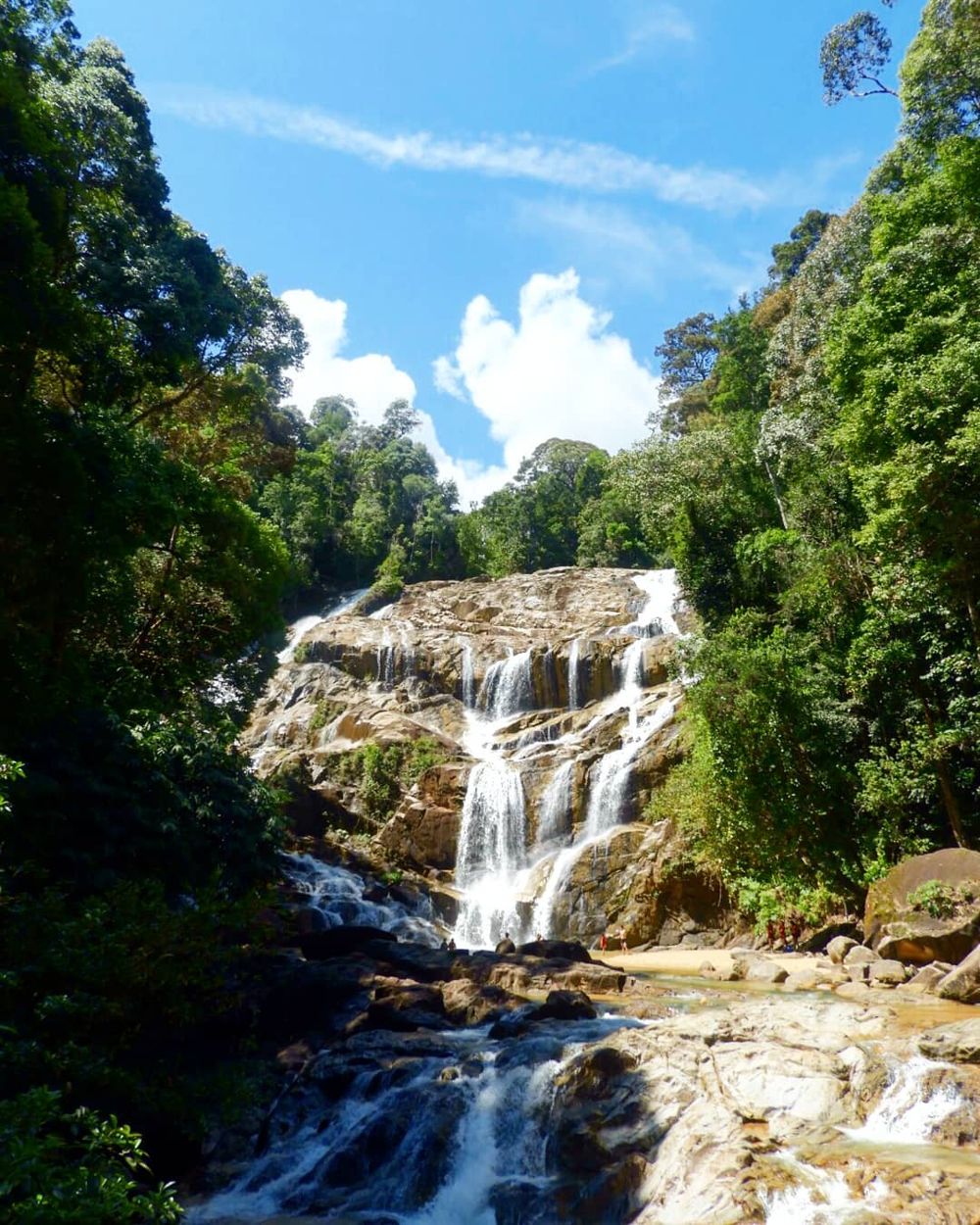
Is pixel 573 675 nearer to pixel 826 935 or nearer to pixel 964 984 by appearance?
pixel 826 935

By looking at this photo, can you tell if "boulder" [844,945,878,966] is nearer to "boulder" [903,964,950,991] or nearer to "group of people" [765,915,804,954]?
"boulder" [903,964,950,991]

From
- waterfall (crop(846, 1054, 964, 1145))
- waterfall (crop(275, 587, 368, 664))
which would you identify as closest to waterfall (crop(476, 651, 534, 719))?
waterfall (crop(275, 587, 368, 664))

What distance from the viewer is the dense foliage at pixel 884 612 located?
1452cm

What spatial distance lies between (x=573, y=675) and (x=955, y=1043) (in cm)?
2428

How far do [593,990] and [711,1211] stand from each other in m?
7.05

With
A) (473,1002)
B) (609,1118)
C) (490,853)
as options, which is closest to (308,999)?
(473,1002)

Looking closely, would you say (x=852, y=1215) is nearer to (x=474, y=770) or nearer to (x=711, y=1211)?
(x=711, y=1211)

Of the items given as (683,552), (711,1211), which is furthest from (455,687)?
(711,1211)

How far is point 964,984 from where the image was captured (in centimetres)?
1045

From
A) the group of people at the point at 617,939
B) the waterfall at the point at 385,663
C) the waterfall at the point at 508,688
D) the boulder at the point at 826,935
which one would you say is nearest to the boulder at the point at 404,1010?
the boulder at the point at 826,935

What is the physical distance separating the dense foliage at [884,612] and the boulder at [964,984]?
468cm

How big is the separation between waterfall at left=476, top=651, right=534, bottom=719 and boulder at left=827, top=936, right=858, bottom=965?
60.0 ft

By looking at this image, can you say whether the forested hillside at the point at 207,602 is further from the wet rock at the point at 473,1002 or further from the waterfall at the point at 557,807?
the waterfall at the point at 557,807

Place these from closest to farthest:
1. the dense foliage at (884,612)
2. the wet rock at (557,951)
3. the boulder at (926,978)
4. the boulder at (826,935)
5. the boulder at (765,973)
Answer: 1. the boulder at (926,978)
2. the boulder at (765,973)
3. the dense foliage at (884,612)
4. the wet rock at (557,951)
5. the boulder at (826,935)
